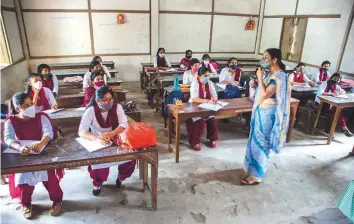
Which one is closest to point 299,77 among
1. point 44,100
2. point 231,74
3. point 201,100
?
point 231,74

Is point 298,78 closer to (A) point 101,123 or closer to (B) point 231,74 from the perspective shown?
(B) point 231,74

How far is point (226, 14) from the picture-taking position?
9.04 metres

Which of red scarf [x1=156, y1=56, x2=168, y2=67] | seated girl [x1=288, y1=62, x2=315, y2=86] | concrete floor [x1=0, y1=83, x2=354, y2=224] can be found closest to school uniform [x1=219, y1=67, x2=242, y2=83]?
seated girl [x1=288, y1=62, x2=315, y2=86]

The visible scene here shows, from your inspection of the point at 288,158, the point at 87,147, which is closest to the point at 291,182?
the point at 288,158

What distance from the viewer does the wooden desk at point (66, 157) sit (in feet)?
6.99

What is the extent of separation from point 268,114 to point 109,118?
1983 millimetres

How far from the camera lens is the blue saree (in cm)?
293

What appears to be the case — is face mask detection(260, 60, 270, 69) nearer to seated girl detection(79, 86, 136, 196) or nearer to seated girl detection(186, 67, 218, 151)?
seated girl detection(186, 67, 218, 151)

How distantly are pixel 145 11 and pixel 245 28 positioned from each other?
3983mm

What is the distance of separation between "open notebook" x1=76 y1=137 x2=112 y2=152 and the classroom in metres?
0.02

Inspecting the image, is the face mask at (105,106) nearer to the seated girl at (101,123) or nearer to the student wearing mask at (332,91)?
the seated girl at (101,123)

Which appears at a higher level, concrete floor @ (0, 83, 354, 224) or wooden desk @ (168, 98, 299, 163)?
wooden desk @ (168, 98, 299, 163)

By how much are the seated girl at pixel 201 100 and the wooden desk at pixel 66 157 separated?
67.6 inches

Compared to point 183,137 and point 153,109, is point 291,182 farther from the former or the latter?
point 153,109
